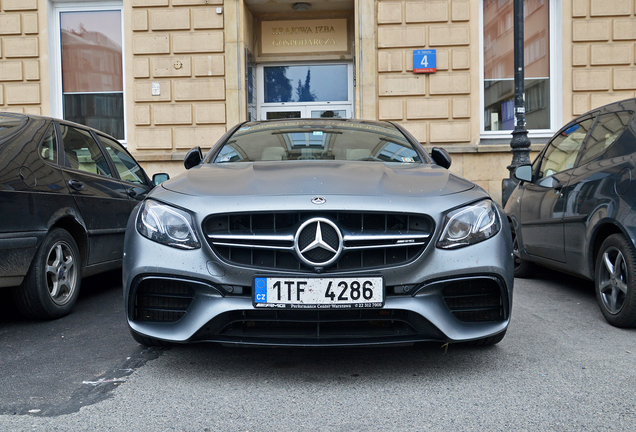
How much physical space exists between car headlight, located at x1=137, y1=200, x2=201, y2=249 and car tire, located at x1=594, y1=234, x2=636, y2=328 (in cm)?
252

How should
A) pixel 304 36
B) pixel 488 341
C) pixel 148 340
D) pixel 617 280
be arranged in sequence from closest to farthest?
pixel 148 340
pixel 488 341
pixel 617 280
pixel 304 36

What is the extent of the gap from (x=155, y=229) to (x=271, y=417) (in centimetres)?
100

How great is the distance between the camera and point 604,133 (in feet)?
13.5

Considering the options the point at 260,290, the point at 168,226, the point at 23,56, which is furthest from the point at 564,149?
the point at 23,56

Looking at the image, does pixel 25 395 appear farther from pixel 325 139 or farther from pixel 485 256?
pixel 325 139

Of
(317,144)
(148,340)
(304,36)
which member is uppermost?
(304,36)

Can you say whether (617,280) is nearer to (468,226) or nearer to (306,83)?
(468,226)

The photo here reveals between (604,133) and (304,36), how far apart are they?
9.94 meters

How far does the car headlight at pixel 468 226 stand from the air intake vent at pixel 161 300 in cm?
114

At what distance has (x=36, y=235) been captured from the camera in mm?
3605

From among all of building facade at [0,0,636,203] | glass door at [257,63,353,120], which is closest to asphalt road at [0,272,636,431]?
building facade at [0,0,636,203]

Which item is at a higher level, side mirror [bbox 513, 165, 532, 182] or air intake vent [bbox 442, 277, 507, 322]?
side mirror [bbox 513, 165, 532, 182]

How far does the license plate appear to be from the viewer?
240 centimetres

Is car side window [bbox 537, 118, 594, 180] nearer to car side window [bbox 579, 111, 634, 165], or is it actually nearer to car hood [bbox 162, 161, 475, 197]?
car side window [bbox 579, 111, 634, 165]
